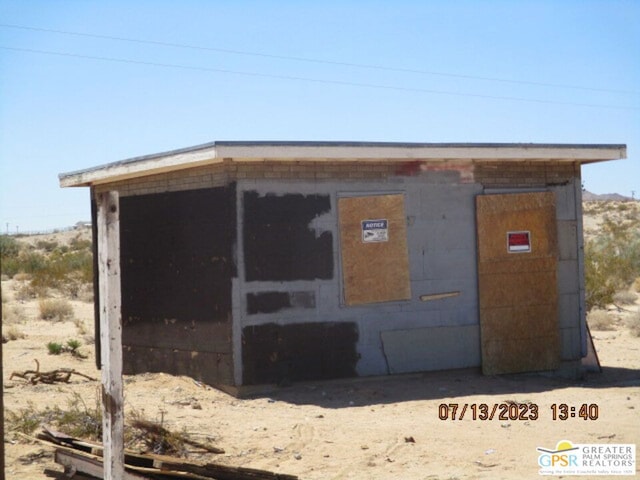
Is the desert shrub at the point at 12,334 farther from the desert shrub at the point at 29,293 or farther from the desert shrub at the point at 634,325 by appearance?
the desert shrub at the point at 634,325

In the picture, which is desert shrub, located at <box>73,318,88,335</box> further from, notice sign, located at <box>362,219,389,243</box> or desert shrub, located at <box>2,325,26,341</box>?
notice sign, located at <box>362,219,389,243</box>

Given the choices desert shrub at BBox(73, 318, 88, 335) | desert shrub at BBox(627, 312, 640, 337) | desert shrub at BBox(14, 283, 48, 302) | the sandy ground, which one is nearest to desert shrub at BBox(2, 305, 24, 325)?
desert shrub at BBox(73, 318, 88, 335)

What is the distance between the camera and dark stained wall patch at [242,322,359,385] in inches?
431

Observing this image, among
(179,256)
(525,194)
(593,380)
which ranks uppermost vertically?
(525,194)

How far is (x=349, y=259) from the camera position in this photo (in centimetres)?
1141

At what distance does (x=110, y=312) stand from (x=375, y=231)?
6.52 m

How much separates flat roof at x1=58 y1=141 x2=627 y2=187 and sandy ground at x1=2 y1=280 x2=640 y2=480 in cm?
304

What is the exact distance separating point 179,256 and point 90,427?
394cm

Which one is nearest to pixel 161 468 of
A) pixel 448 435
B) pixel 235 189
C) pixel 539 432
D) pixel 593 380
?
pixel 448 435

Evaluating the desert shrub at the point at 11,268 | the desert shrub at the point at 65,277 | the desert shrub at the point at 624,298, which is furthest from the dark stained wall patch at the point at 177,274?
the desert shrub at the point at 11,268

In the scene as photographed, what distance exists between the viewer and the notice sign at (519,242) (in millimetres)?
12320

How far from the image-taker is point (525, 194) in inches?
492

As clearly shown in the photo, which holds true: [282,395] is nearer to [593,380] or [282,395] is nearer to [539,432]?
[539,432]

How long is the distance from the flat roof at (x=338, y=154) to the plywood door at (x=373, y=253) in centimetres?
67
